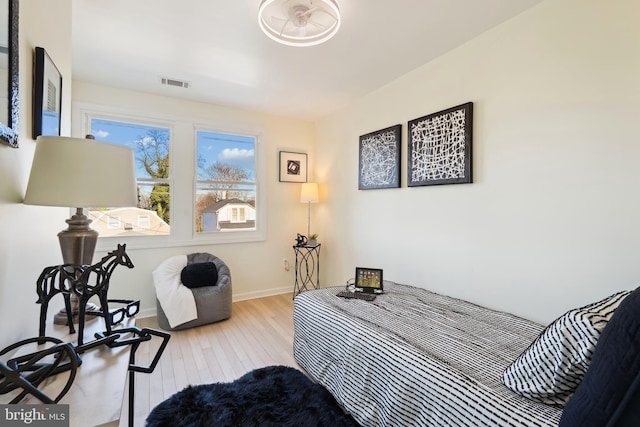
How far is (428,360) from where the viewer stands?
4.45 ft

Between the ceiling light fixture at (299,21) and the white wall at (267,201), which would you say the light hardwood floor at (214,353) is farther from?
the ceiling light fixture at (299,21)

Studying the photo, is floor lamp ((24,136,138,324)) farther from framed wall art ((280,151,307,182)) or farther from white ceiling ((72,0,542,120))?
framed wall art ((280,151,307,182))

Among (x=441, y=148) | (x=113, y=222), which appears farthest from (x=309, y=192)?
(x=113, y=222)

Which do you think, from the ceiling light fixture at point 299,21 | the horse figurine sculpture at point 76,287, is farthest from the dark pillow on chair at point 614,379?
the ceiling light fixture at point 299,21

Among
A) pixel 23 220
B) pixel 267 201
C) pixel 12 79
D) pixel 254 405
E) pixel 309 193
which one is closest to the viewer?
pixel 12 79

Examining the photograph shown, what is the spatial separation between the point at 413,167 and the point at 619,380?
2.13 m

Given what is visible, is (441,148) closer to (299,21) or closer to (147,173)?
(299,21)

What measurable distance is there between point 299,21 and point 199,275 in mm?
2609

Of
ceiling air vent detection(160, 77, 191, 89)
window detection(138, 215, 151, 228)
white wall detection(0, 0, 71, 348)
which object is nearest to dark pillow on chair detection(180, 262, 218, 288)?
window detection(138, 215, 151, 228)

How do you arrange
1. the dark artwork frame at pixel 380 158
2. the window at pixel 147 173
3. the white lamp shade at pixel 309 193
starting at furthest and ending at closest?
1. the white lamp shade at pixel 309 193
2. the window at pixel 147 173
3. the dark artwork frame at pixel 380 158

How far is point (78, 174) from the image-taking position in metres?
1.03

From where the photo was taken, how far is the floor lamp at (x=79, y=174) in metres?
1.01

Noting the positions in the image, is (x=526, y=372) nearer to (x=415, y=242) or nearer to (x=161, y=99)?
(x=415, y=242)

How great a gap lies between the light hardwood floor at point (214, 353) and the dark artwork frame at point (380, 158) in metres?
1.79
